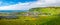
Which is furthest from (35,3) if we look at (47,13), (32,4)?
(47,13)

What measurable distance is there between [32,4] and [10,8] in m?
0.22

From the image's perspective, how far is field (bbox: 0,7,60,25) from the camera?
3.76ft

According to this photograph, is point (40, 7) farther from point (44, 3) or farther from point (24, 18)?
point (24, 18)

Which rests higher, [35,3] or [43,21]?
[35,3]

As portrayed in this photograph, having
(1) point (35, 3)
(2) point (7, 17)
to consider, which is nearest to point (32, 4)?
(1) point (35, 3)

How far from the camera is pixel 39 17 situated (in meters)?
1.16

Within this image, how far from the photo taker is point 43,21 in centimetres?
116

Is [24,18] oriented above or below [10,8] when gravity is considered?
below

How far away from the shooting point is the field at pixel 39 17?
3.76 ft

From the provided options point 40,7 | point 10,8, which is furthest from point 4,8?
point 40,7

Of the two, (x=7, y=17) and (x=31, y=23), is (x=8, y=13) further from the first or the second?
(x=31, y=23)

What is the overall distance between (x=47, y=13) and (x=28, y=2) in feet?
0.71

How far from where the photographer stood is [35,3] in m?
1.17

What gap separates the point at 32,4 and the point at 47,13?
17 centimetres
